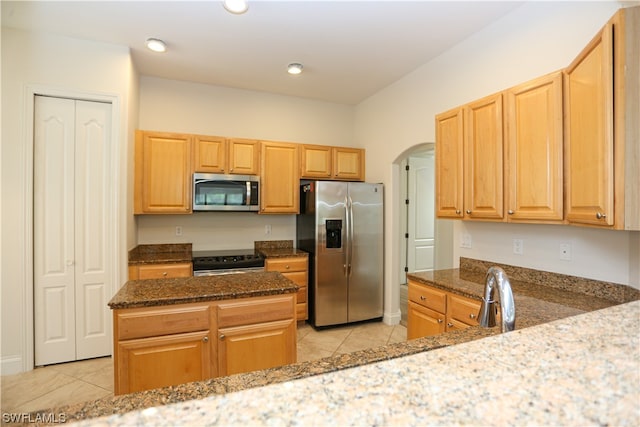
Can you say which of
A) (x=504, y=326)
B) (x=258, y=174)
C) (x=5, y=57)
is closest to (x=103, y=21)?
(x=5, y=57)

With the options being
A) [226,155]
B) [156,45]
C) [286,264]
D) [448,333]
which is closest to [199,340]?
[448,333]

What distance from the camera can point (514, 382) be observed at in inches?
21.5

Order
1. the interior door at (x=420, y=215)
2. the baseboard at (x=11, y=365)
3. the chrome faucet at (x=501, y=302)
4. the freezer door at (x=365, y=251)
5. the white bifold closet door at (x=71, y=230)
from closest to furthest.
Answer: the chrome faucet at (x=501, y=302), the baseboard at (x=11, y=365), the white bifold closet door at (x=71, y=230), the freezer door at (x=365, y=251), the interior door at (x=420, y=215)

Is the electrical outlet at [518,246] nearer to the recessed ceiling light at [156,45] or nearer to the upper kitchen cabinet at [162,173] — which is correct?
the upper kitchen cabinet at [162,173]

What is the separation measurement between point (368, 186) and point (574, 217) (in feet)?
7.31

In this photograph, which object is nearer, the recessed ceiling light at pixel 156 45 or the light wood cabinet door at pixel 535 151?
the light wood cabinet door at pixel 535 151

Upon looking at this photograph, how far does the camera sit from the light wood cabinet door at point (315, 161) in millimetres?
3928

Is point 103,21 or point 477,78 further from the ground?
point 103,21

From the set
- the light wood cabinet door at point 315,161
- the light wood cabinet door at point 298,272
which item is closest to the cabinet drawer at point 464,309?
the light wood cabinet door at point 298,272

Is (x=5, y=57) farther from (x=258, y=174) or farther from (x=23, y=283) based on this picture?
(x=258, y=174)

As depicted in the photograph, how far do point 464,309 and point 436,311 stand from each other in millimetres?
288

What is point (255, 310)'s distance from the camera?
1774 mm

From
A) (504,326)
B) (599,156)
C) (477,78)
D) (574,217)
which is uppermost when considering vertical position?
(477,78)

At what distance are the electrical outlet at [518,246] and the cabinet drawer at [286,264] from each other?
7.06 ft
